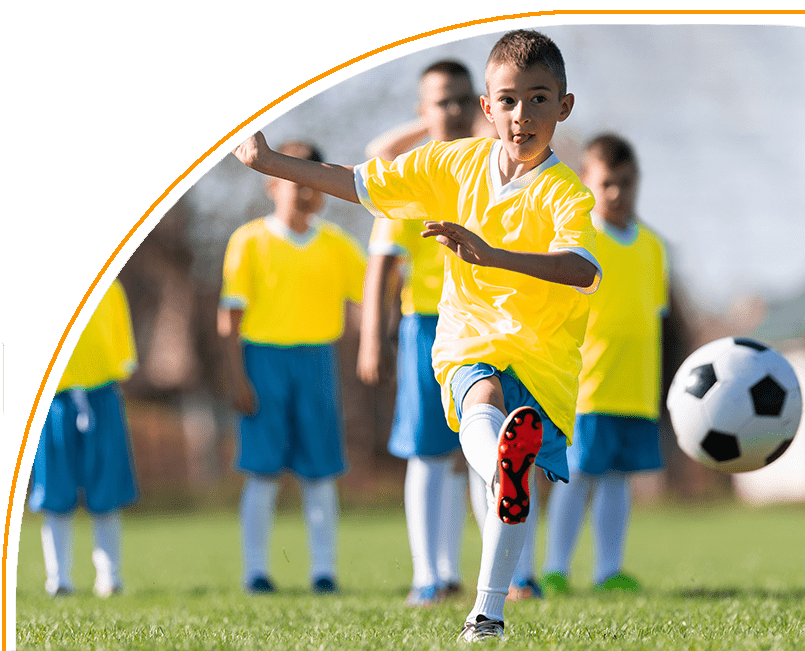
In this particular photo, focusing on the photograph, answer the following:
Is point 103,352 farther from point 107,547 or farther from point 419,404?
point 419,404

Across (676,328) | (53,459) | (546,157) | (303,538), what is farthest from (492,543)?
(676,328)

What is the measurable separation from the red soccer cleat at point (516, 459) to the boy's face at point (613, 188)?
219 centimetres

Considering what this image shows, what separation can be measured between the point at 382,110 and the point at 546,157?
2262 millimetres

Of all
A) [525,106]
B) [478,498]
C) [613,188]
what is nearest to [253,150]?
[525,106]

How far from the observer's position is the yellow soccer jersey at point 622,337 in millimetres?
4203

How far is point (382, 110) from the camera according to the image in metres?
4.83

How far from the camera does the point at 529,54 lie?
2.57m

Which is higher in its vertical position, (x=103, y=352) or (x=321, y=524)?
(x=103, y=352)

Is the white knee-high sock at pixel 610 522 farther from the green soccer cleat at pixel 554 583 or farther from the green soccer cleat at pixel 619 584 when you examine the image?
the green soccer cleat at pixel 554 583

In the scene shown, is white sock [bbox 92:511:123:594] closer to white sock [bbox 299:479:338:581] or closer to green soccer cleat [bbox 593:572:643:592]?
white sock [bbox 299:479:338:581]

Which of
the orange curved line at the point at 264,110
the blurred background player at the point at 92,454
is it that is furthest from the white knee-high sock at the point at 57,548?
the orange curved line at the point at 264,110

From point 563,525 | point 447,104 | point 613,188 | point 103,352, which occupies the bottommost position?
point 563,525

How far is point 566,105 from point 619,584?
222cm

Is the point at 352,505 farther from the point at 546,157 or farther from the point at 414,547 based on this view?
the point at 546,157
